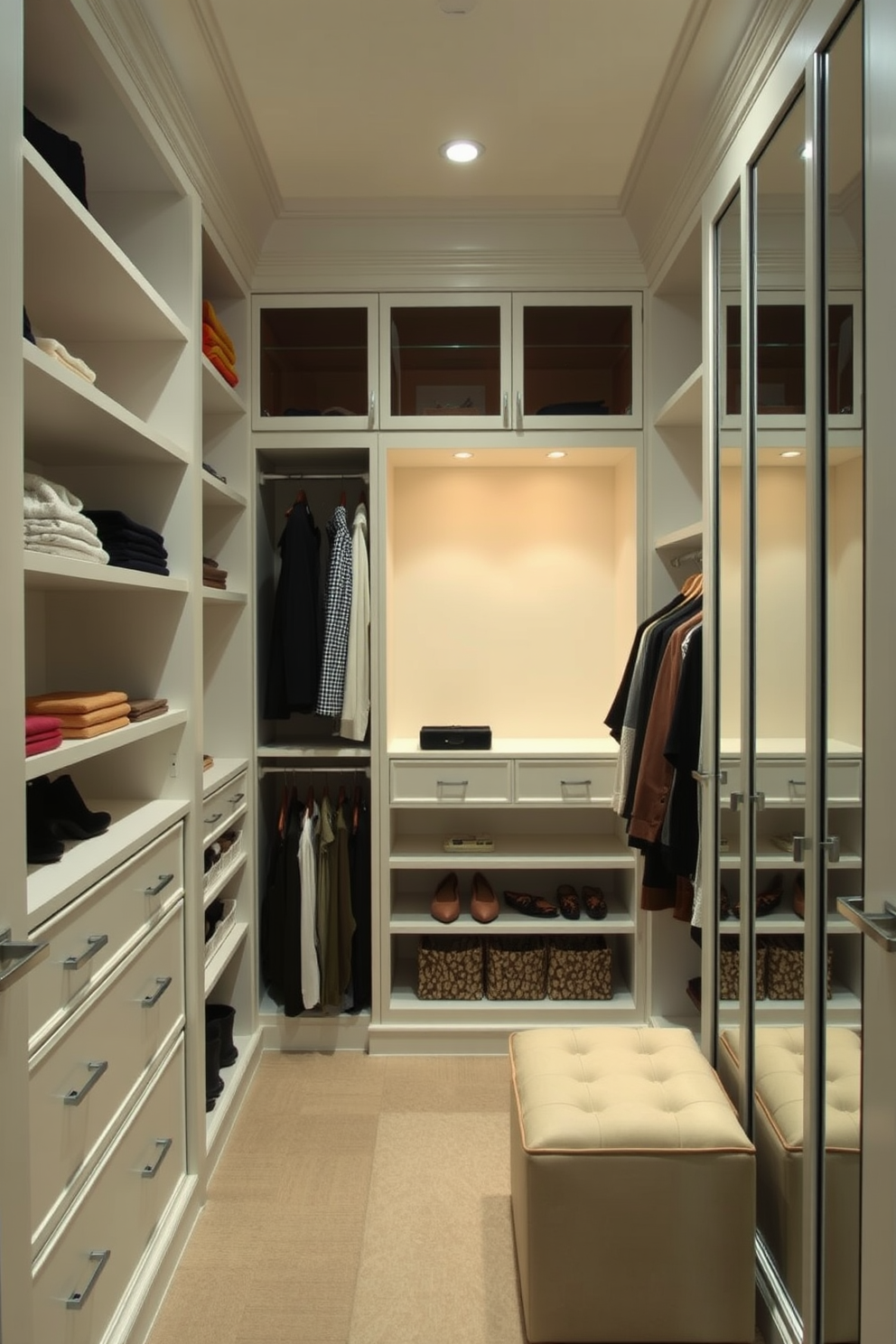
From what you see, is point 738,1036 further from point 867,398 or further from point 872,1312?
point 867,398

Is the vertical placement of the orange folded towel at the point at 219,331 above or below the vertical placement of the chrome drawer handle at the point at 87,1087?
above

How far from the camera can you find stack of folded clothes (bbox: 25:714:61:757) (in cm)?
137

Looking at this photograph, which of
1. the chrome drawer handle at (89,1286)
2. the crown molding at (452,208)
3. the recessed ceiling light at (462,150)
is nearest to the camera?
the chrome drawer handle at (89,1286)

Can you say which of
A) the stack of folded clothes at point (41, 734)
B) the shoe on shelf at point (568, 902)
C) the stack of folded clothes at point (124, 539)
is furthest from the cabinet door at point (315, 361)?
the shoe on shelf at point (568, 902)

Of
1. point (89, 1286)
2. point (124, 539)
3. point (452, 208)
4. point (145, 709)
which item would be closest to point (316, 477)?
point (452, 208)

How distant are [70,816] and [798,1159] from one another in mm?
1551

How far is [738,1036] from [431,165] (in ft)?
8.15

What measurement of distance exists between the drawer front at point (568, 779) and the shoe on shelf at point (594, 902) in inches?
16.3

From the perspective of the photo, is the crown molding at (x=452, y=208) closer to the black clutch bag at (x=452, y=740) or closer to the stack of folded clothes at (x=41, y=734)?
the black clutch bag at (x=452, y=740)

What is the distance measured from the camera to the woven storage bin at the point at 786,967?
1585 millimetres

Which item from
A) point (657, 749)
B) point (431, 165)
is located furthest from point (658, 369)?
point (657, 749)

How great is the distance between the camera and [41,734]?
1405 millimetres

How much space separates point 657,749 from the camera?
233 cm

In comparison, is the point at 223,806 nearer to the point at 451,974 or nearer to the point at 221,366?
the point at 451,974
